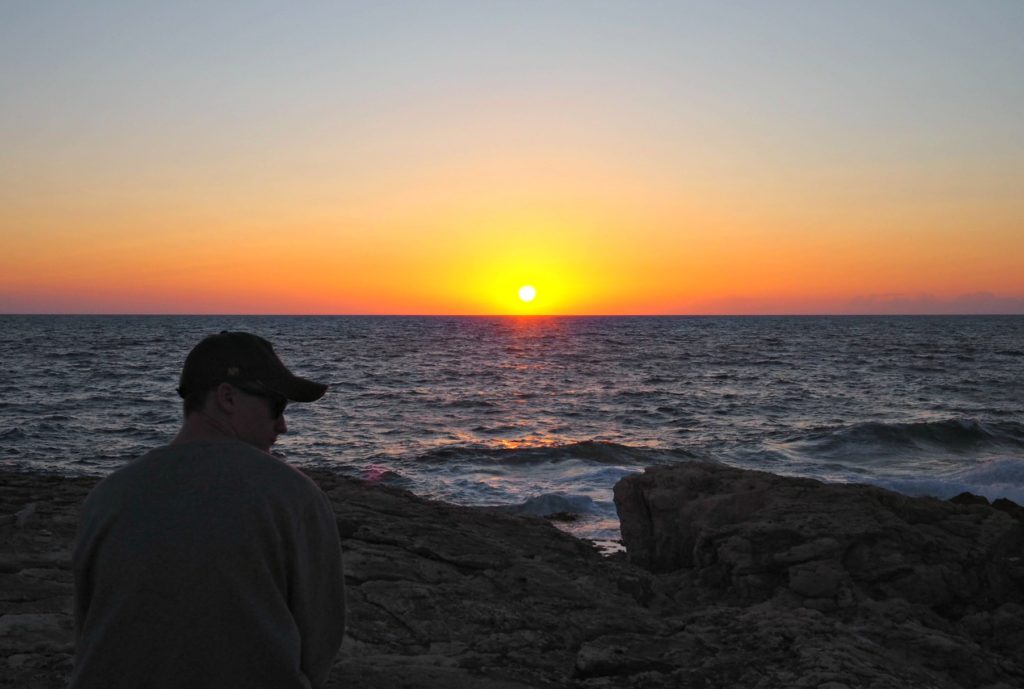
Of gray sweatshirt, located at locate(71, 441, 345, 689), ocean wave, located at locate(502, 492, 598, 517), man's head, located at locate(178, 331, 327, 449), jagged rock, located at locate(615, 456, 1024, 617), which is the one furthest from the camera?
ocean wave, located at locate(502, 492, 598, 517)

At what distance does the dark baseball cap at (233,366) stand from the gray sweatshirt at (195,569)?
20cm

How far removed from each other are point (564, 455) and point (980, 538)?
1122 cm

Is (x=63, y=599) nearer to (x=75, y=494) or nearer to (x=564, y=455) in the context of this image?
(x=75, y=494)

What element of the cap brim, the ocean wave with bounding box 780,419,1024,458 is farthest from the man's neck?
the ocean wave with bounding box 780,419,1024,458

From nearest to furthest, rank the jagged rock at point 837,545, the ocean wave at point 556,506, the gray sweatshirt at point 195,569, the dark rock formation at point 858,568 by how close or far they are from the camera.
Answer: the gray sweatshirt at point 195,569, the dark rock formation at point 858,568, the jagged rock at point 837,545, the ocean wave at point 556,506

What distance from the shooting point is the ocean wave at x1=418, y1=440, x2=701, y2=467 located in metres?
17.3

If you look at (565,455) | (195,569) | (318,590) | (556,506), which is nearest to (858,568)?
(318,590)

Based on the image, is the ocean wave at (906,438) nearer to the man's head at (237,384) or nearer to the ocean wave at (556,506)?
the ocean wave at (556,506)

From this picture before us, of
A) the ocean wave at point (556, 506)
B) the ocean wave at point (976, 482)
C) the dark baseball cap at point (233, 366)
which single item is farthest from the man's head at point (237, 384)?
the ocean wave at point (976, 482)

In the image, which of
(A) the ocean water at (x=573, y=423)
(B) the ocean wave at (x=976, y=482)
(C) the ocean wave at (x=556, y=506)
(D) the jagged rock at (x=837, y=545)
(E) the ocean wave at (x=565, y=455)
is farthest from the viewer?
(E) the ocean wave at (x=565, y=455)

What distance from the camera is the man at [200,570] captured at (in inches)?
72.4

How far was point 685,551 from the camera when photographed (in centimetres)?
754

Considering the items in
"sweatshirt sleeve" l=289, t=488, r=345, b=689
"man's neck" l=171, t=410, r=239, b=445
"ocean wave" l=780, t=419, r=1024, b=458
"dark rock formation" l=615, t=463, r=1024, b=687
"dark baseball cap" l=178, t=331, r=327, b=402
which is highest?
"dark baseball cap" l=178, t=331, r=327, b=402

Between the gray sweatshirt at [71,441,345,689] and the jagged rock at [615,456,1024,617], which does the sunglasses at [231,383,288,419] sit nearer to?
the gray sweatshirt at [71,441,345,689]
